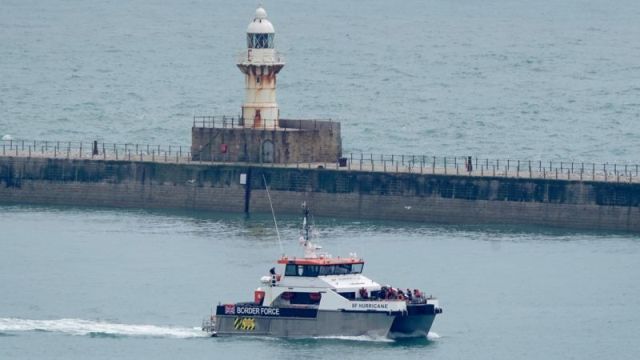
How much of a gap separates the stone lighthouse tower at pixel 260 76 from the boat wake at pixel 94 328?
36.5 m

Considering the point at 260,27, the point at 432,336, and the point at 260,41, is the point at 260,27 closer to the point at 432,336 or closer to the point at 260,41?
the point at 260,41

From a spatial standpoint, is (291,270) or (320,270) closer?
(320,270)

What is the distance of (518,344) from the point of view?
293 ft

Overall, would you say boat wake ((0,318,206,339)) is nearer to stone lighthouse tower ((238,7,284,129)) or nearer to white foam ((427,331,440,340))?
white foam ((427,331,440,340))

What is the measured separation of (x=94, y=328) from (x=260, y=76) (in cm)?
3806

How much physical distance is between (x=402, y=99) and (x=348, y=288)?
11083cm

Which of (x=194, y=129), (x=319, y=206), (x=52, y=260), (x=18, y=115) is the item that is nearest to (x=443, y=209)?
(x=319, y=206)

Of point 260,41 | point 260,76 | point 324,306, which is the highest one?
point 260,41

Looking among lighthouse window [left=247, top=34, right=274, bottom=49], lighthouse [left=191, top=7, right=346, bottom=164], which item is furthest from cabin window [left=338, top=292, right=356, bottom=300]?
lighthouse window [left=247, top=34, right=274, bottom=49]

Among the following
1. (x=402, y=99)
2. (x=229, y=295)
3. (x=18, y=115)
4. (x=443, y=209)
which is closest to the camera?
(x=229, y=295)

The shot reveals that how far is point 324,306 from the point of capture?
8806 centimetres

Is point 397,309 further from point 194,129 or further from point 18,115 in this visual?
point 18,115

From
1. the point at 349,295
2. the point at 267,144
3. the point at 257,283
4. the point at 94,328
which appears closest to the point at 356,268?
the point at 349,295

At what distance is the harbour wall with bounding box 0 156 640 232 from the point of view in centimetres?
12000
